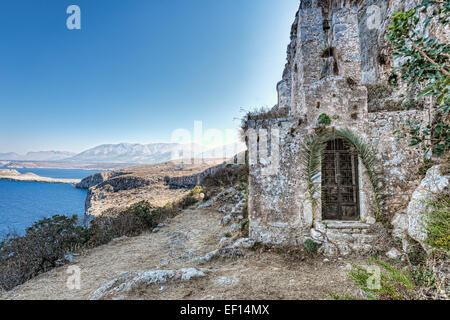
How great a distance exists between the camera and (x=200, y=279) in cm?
398

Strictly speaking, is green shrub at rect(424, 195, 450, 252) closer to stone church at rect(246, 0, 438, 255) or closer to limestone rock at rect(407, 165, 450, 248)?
limestone rock at rect(407, 165, 450, 248)

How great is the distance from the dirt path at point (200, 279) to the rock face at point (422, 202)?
1.50 meters

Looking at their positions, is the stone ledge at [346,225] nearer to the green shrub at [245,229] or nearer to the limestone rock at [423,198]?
→ the limestone rock at [423,198]

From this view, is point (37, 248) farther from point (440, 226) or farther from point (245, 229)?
point (440, 226)

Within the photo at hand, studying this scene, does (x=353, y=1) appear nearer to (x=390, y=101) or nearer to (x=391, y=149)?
(x=390, y=101)

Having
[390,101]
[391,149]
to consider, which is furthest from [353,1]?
[391,149]

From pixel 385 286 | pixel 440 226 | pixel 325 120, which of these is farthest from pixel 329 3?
pixel 385 286

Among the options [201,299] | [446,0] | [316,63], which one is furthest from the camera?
[316,63]

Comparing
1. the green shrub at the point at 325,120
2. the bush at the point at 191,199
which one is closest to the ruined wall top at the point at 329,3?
the green shrub at the point at 325,120

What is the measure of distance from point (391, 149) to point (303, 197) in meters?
2.45

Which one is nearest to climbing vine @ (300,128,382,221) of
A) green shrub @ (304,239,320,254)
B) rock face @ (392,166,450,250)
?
rock face @ (392,166,450,250)

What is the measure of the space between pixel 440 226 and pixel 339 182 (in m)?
2.22
